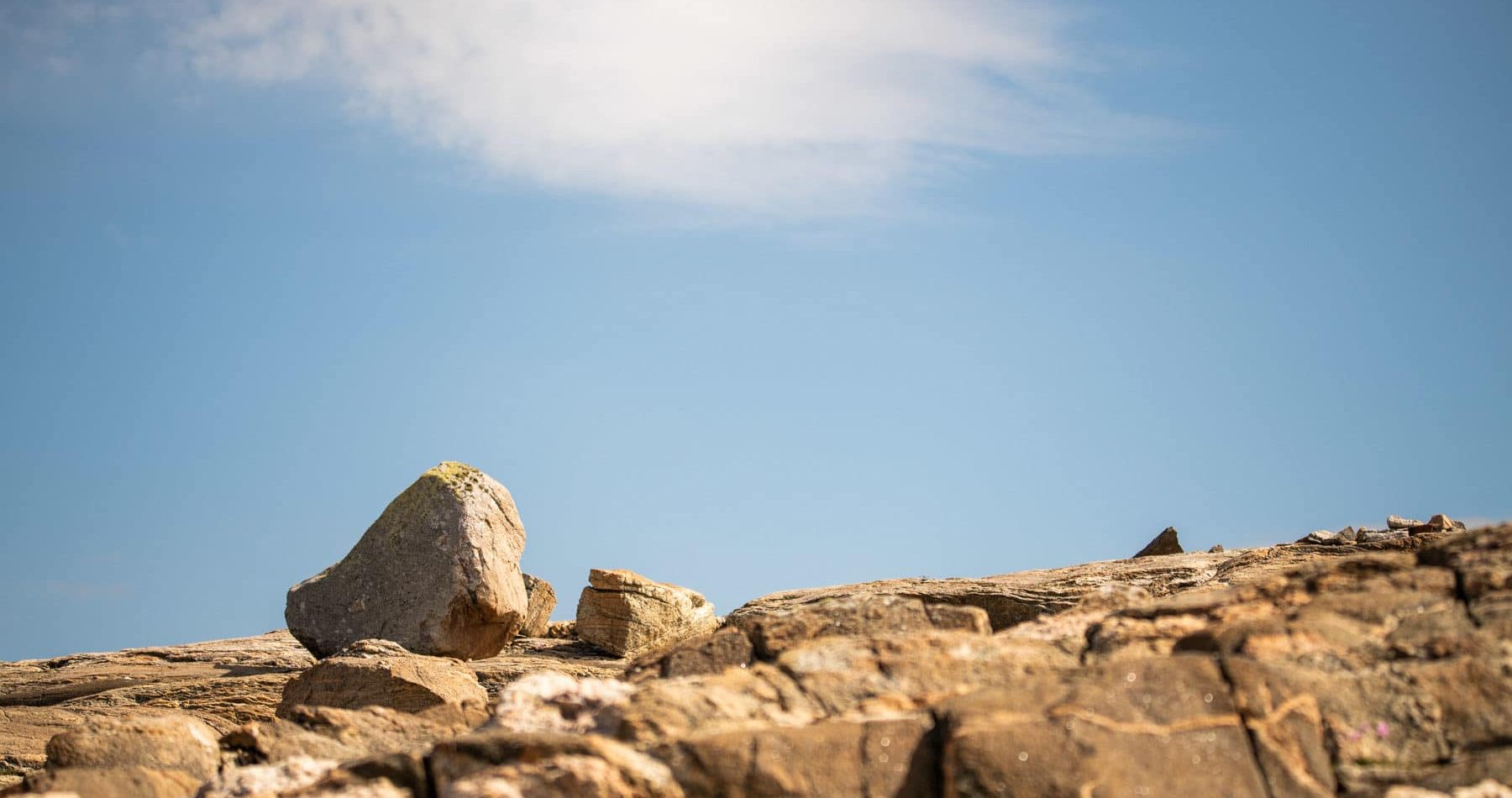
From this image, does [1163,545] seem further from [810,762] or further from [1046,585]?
[810,762]

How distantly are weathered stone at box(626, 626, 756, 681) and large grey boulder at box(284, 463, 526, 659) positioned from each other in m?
8.23

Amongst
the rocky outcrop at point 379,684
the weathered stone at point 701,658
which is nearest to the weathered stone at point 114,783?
the weathered stone at point 701,658

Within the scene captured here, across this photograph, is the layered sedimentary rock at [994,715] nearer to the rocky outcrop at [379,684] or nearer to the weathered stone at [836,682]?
the weathered stone at [836,682]

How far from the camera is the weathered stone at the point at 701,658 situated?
4.90 m

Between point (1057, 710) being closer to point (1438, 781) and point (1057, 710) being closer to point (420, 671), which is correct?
point (1438, 781)

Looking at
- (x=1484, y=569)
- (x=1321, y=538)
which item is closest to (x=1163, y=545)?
(x=1321, y=538)


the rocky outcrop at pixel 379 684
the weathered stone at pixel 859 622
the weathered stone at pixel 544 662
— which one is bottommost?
the weathered stone at pixel 859 622

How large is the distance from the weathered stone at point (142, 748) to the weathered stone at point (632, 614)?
8313 mm

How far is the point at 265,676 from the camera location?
12.9 meters

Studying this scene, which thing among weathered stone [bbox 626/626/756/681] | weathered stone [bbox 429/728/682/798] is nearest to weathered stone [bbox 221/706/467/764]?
weathered stone [bbox 626/626/756/681]

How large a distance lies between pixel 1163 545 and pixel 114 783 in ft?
37.4

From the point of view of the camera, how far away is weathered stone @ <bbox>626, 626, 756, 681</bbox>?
4902mm

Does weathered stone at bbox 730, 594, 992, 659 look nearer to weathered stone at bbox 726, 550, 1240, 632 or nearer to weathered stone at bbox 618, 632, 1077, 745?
weathered stone at bbox 618, 632, 1077, 745

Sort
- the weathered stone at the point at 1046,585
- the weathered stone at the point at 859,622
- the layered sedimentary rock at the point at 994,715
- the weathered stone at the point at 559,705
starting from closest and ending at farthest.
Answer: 1. the layered sedimentary rock at the point at 994,715
2. the weathered stone at the point at 559,705
3. the weathered stone at the point at 859,622
4. the weathered stone at the point at 1046,585
